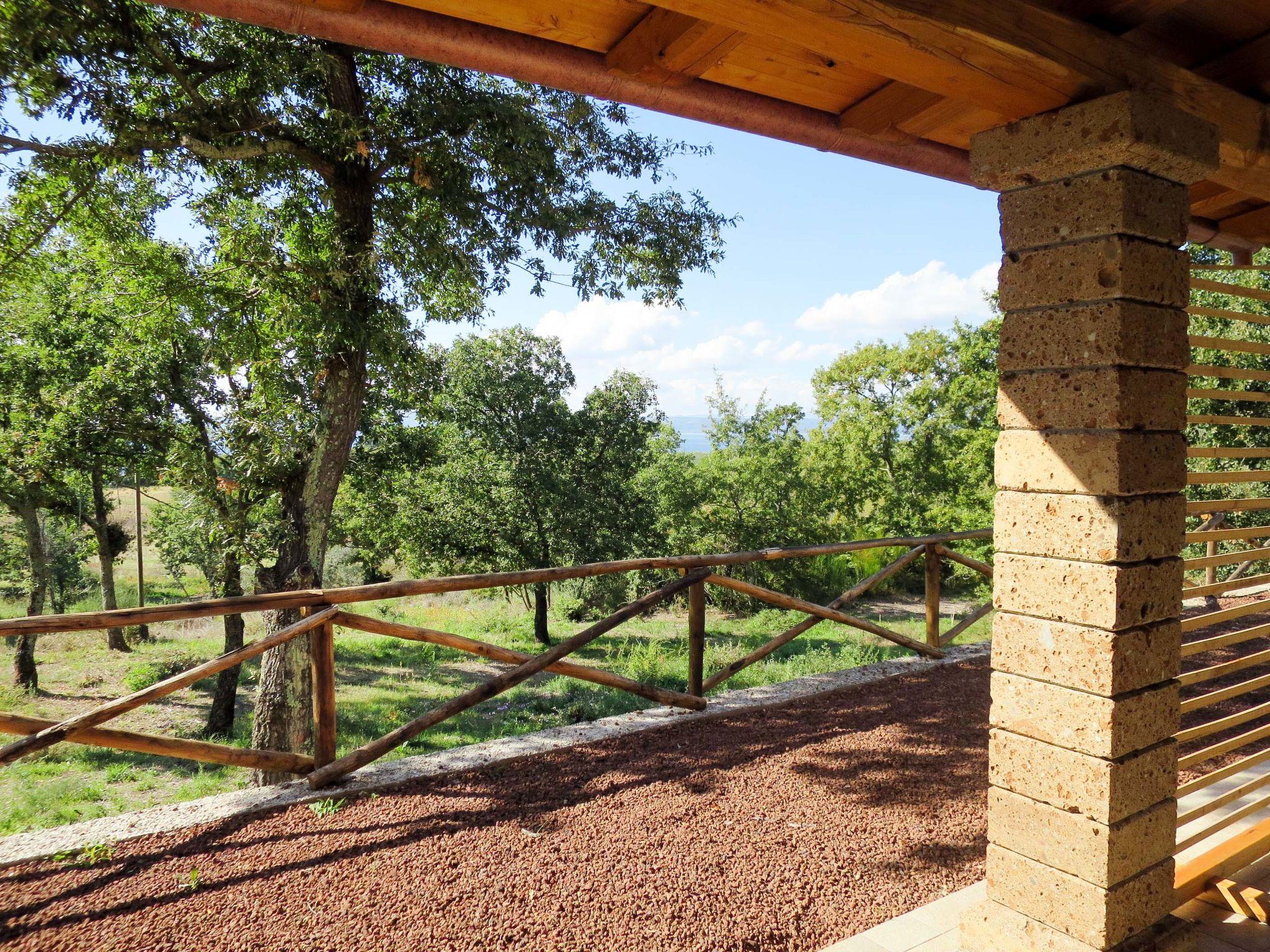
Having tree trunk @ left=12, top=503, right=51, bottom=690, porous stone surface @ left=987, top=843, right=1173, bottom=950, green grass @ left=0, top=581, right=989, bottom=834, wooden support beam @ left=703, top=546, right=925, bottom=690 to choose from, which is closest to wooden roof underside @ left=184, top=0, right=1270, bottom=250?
porous stone surface @ left=987, top=843, right=1173, bottom=950

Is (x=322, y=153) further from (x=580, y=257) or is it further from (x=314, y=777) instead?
(x=314, y=777)

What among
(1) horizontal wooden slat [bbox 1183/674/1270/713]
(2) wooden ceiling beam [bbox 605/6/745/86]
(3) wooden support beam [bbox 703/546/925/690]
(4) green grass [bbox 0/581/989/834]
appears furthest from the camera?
(4) green grass [bbox 0/581/989/834]

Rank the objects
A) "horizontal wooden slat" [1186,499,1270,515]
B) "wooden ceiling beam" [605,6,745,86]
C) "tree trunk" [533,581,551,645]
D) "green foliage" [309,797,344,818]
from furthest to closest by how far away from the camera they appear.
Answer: "tree trunk" [533,581,551,645]
"green foliage" [309,797,344,818]
"horizontal wooden slat" [1186,499,1270,515]
"wooden ceiling beam" [605,6,745,86]

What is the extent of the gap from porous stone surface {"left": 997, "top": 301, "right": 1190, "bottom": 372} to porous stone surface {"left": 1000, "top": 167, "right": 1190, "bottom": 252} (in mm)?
183

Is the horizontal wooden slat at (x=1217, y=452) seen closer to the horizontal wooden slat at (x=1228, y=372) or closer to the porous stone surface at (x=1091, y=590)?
the horizontal wooden slat at (x=1228, y=372)

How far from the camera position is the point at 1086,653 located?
6.33 ft

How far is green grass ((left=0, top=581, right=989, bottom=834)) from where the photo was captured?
24.3ft

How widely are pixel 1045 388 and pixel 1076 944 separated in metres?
1.44

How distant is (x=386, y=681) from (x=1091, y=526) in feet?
41.9

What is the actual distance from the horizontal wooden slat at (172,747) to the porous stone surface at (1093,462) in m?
3.01

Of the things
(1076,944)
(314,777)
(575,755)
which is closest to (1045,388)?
(1076,944)

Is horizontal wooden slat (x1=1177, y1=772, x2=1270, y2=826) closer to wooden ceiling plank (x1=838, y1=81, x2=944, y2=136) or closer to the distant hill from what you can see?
wooden ceiling plank (x1=838, y1=81, x2=944, y2=136)

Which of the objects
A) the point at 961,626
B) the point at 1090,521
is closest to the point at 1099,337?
the point at 1090,521

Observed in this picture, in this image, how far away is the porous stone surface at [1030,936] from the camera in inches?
79.0
